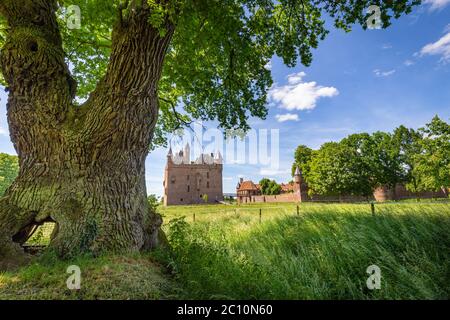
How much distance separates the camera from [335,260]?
5.46 metres

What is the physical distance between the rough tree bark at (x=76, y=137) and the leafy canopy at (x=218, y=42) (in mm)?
1282

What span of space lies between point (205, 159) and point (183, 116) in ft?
248

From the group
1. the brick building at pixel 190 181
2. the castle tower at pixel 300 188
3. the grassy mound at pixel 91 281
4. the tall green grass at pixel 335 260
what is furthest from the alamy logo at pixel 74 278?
the brick building at pixel 190 181

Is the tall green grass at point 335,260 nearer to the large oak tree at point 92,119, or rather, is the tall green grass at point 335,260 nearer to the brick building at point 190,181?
the large oak tree at point 92,119

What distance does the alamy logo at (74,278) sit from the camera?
322 cm

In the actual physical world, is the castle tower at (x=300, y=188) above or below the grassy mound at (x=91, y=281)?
above

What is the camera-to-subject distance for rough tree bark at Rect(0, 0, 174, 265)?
4.55 m

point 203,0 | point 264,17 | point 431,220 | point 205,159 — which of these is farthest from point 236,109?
point 205,159

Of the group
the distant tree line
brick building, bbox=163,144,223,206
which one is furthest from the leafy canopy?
brick building, bbox=163,144,223,206

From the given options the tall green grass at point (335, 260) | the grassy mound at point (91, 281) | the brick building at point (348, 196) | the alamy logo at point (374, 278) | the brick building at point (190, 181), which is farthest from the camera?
the brick building at point (190, 181)

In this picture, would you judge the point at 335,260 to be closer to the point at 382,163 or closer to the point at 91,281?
the point at 91,281

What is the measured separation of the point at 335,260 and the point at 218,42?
6.37 meters
